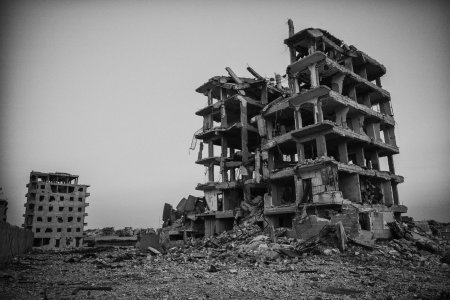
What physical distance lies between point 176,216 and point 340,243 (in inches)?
878

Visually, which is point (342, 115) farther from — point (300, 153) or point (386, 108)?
point (386, 108)

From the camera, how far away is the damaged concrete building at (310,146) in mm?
18984

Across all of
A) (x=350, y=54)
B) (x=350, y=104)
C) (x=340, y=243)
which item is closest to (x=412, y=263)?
(x=340, y=243)

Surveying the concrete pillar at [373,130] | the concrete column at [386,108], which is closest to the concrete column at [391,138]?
the concrete column at [386,108]

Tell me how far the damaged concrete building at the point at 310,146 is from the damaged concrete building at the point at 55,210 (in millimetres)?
22759

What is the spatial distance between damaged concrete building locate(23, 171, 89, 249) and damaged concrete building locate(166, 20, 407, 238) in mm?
22759

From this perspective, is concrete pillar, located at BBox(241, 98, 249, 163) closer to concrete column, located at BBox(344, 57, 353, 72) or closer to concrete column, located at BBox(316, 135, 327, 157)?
concrete column, located at BBox(316, 135, 327, 157)

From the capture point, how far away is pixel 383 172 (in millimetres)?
23766

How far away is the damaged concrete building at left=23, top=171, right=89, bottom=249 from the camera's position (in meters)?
39.8

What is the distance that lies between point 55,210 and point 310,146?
36.2 meters

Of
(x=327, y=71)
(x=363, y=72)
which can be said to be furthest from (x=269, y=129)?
(x=363, y=72)

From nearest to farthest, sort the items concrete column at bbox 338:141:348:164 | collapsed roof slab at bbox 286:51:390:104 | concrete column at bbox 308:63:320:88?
concrete column at bbox 338:141:348:164, concrete column at bbox 308:63:320:88, collapsed roof slab at bbox 286:51:390:104

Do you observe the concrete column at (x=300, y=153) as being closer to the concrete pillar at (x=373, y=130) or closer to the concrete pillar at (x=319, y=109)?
the concrete pillar at (x=319, y=109)

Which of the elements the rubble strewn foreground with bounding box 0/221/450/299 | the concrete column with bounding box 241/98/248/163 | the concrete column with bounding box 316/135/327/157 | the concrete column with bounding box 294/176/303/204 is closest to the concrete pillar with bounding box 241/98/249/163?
the concrete column with bounding box 241/98/248/163
